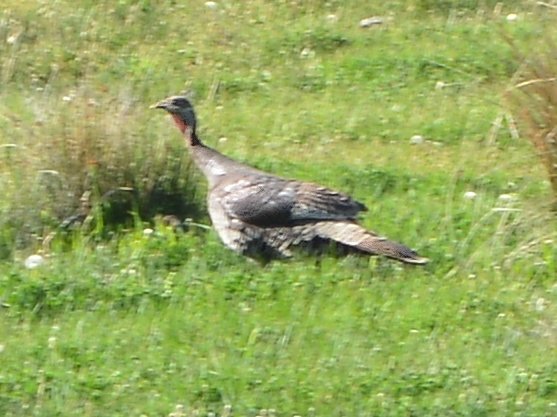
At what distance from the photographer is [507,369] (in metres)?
6.31

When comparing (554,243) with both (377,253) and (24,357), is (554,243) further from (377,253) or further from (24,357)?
(24,357)

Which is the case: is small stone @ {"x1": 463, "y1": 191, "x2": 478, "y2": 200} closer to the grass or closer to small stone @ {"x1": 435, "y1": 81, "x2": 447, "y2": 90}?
the grass

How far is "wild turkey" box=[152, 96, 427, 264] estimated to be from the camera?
749cm

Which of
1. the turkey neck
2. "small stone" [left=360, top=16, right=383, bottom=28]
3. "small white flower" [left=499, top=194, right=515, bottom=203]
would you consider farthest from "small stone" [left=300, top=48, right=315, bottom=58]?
"small white flower" [left=499, top=194, right=515, bottom=203]

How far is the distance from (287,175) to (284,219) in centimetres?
121

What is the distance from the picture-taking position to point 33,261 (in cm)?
745

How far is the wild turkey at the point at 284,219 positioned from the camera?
749 centimetres

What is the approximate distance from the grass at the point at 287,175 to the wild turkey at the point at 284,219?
100 mm

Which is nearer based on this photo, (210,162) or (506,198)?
(210,162)

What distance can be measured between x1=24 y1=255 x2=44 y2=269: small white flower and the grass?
72 millimetres

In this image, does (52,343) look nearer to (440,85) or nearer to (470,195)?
(470,195)

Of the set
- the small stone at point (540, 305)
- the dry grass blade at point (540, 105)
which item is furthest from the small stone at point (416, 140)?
the small stone at point (540, 305)

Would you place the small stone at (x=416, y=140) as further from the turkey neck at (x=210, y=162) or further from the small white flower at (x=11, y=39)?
the small white flower at (x=11, y=39)

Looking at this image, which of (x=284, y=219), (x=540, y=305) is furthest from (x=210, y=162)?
(x=540, y=305)
